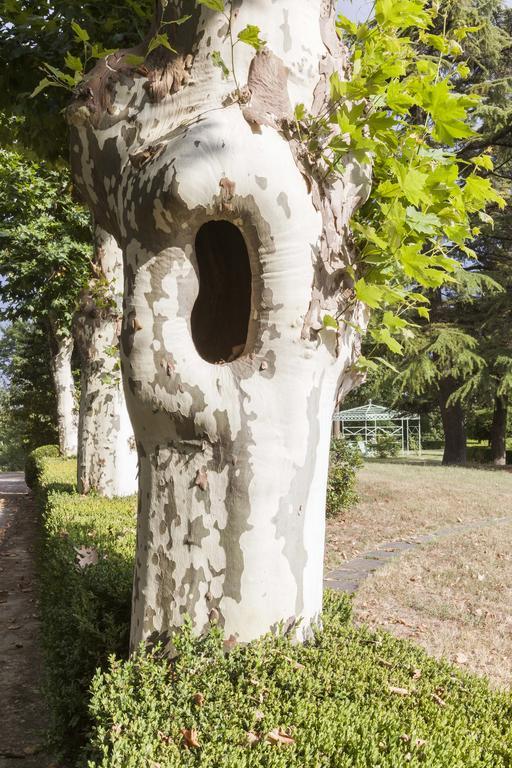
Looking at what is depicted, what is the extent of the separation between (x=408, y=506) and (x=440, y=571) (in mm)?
3901

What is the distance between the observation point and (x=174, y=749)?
1932 millimetres

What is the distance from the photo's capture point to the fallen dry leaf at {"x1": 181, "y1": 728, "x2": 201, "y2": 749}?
2.00 m

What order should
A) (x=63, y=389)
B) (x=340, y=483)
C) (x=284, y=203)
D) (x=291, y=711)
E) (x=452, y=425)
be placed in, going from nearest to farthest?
1. (x=291, y=711)
2. (x=284, y=203)
3. (x=340, y=483)
4. (x=63, y=389)
5. (x=452, y=425)

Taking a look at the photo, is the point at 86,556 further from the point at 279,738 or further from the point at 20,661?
the point at 279,738

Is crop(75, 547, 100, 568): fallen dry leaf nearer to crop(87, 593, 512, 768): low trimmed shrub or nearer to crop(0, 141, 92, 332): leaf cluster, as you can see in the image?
crop(87, 593, 512, 768): low trimmed shrub

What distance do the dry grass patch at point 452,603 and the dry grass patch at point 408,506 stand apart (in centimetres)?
88

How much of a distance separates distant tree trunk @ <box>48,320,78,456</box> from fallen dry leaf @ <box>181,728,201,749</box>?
16166mm

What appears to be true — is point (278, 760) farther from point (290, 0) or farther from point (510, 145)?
point (510, 145)

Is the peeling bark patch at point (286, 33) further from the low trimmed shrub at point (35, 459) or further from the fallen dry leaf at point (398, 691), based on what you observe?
the low trimmed shrub at point (35, 459)

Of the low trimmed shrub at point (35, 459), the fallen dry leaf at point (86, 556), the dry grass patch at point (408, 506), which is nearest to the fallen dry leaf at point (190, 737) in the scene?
the fallen dry leaf at point (86, 556)

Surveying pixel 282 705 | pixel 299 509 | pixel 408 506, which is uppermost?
pixel 299 509

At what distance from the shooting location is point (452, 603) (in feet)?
20.1

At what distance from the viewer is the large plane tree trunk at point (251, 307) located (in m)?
2.50

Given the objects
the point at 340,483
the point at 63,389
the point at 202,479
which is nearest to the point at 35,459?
the point at 63,389
